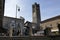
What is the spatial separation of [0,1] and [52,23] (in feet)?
93.7

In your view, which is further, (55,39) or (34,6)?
(34,6)

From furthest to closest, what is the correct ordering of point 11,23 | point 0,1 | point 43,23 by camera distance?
1. point 43,23
2. point 11,23
3. point 0,1

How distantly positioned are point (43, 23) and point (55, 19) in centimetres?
734

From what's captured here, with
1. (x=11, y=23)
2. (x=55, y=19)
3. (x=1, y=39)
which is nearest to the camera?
(x=1, y=39)

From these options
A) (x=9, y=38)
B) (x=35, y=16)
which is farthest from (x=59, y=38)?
(x=35, y=16)

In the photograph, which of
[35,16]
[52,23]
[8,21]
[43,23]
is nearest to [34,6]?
[35,16]

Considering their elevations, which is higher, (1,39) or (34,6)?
(34,6)

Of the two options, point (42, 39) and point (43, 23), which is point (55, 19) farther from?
point (42, 39)

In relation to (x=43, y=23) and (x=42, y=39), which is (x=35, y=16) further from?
(x=42, y=39)

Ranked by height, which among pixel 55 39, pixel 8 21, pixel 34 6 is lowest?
pixel 55 39

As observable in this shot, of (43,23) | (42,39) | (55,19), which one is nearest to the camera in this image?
(42,39)

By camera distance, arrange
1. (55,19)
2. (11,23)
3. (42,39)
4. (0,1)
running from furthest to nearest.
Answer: (55,19) → (11,23) → (0,1) → (42,39)

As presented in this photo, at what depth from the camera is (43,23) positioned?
145 feet

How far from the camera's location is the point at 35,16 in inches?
1857
